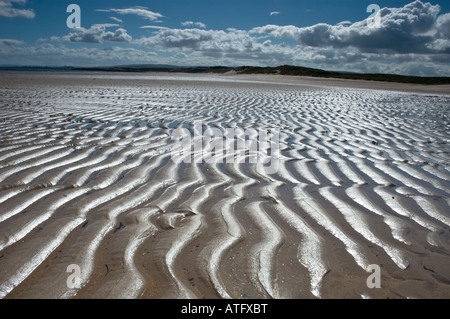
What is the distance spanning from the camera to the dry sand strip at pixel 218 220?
2.17m

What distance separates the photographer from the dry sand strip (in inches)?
85.3

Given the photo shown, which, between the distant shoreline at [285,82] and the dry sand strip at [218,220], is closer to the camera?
the dry sand strip at [218,220]

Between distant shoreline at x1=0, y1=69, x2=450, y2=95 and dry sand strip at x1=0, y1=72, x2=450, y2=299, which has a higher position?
distant shoreline at x1=0, y1=69, x2=450, y2=95

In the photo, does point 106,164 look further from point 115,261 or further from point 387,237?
point 387,237

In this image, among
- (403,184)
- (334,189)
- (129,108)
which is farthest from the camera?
(129,108)

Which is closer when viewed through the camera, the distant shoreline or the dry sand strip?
the dry sand strip

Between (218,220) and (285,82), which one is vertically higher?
(285,82)

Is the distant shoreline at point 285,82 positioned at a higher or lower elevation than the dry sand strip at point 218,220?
higher

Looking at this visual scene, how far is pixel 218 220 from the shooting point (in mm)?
3033

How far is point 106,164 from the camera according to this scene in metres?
4.53

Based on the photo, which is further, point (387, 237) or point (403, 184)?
point (403, 184)

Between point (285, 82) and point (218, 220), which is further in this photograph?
point (285, 82)

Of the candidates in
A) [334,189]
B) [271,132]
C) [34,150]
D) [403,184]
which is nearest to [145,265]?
[334,189]

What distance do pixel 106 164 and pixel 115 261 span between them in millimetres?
2374
